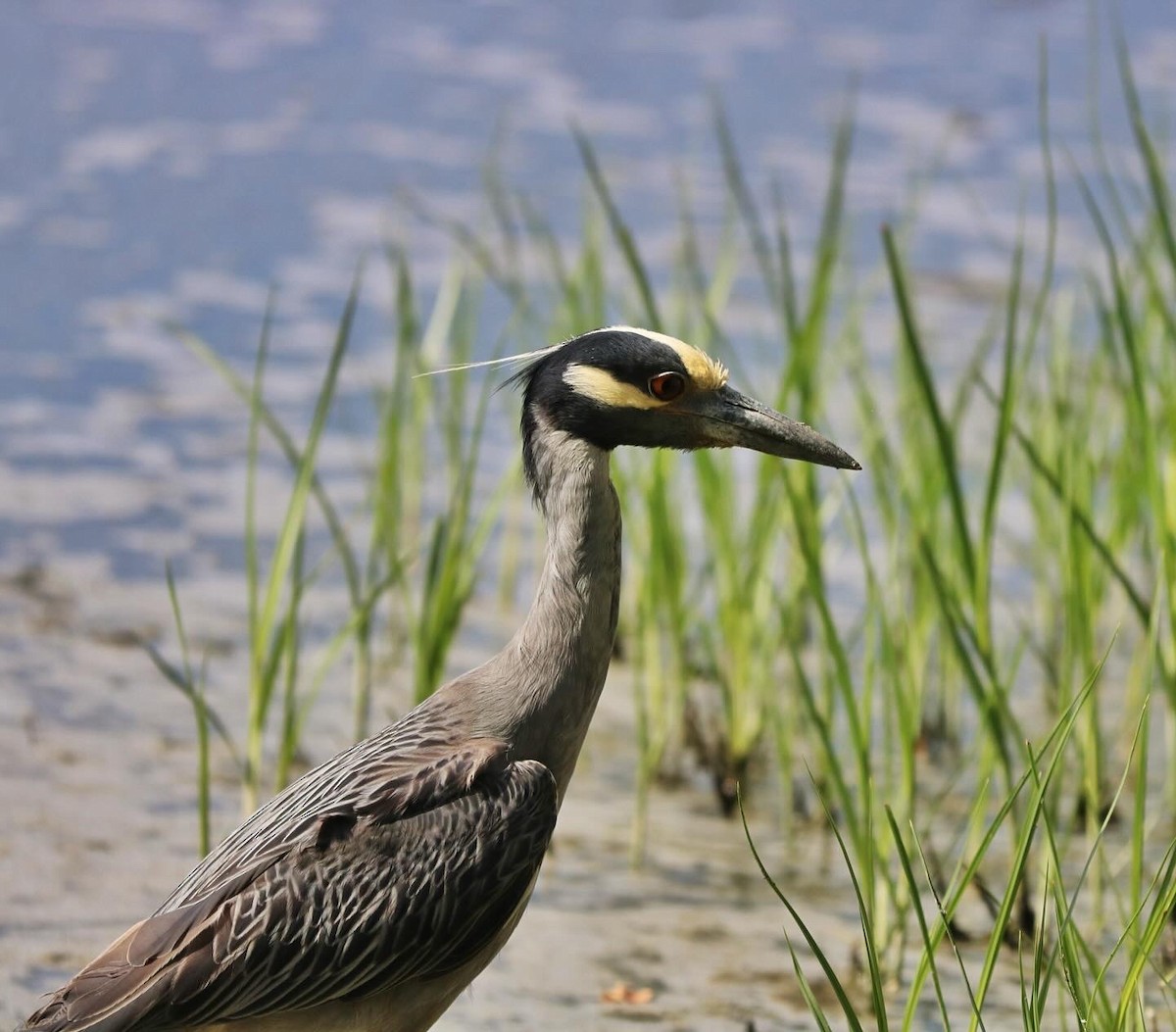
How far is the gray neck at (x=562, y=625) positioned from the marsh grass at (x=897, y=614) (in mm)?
588

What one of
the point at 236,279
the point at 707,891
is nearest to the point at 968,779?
the point at 707,891

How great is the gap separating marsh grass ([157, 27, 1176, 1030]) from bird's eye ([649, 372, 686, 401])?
57 cm

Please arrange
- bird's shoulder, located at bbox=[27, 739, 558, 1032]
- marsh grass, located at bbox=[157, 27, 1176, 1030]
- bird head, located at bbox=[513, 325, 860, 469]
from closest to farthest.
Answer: bird's shoulder, located at bbox=[27, 739, 558, 1032], bird head, located at bbox=[513, 325, 860, 469], marsh grass, located at bbox=[157, 27, 1176, 1030]

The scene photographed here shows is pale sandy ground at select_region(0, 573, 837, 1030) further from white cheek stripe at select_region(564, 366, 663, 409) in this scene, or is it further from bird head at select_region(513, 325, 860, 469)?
white cheek stripe at select_region(564, 366, 663, 409)

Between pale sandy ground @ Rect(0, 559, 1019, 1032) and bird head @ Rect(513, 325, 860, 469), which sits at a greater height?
bird head @ Rect(513, 325, 860, 469)

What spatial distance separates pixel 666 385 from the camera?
3.73 metres

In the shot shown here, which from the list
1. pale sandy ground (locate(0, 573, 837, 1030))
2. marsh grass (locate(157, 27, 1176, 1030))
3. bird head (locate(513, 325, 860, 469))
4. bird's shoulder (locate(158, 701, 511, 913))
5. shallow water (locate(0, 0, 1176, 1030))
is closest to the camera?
bird's shoulder (locate(158, 701, 511, 913))

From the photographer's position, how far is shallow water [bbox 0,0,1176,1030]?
15.9ft

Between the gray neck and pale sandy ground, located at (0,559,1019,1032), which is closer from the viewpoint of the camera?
the gray neck

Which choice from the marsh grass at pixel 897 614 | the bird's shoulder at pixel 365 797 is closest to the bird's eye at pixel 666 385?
the marsh grass at pixel 897 614

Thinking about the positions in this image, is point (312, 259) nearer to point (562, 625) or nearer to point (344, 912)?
point (562, 625)

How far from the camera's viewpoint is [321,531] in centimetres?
736

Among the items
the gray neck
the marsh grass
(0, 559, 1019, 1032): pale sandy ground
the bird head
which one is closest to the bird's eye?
the bird head

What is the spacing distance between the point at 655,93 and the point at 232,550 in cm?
730
